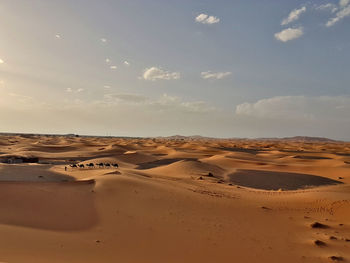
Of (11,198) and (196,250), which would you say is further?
(11,198)

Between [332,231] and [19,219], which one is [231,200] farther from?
[19,219]

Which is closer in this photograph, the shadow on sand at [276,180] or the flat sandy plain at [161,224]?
the flat sandy plain at [161,224]

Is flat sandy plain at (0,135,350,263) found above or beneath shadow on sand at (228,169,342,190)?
above

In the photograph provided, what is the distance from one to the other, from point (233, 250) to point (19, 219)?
189 inches

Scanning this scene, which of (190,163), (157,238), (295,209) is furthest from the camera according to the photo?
(190,163)

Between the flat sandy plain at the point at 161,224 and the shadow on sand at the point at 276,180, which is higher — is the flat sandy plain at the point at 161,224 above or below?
above

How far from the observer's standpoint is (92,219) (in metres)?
7.24

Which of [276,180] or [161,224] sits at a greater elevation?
[161,224]

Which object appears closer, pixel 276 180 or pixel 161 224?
pixel 161 224

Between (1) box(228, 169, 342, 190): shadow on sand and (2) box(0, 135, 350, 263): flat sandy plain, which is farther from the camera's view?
(1) box(228, 169, 342, 190): shadow on sand

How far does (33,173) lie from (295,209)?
36.0 feet

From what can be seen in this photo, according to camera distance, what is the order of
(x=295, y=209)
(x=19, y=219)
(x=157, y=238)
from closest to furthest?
(x=157, y=238) → (x=19, y=219) → (x=295, y=209)

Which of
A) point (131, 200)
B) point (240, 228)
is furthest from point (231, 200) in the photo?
point (131, 200)

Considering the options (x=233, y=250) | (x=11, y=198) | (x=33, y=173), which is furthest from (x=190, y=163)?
(x=233, y=250)
